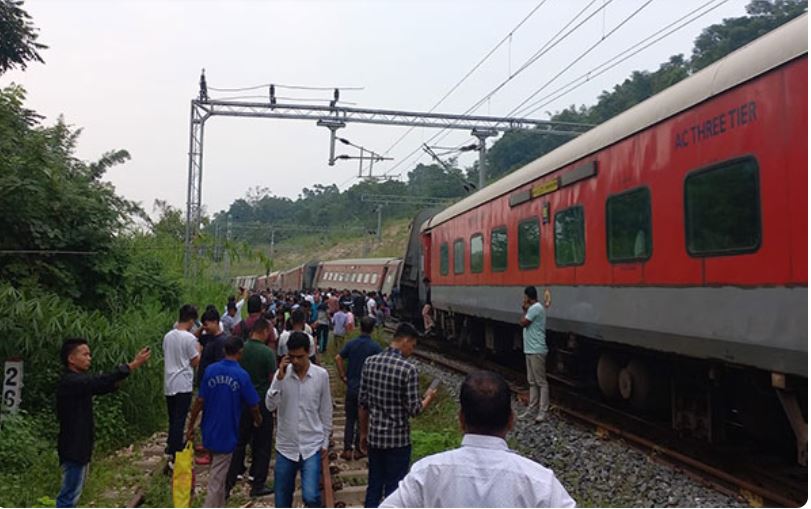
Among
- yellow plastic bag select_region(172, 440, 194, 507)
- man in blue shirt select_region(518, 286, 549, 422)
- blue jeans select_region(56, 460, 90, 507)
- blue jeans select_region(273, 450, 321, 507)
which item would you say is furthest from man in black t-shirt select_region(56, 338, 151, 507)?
man in blue shirt select_region(518, 286, 549, 422)

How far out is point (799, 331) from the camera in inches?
193

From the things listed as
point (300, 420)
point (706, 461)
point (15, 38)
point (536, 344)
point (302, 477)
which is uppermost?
point (15, 38)

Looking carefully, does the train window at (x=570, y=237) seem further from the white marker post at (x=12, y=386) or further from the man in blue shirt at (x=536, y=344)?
the white marker post at (x=12, y=386)

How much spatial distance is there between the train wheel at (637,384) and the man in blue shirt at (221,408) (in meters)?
4.48

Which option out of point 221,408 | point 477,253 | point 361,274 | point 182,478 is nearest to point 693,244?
point 221,408

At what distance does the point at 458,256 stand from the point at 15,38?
28.5ft

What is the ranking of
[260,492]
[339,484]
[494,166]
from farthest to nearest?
[494,166] → [339,484] → [260,492]

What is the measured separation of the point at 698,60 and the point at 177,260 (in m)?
33.7

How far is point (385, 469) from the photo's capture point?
5129 mm

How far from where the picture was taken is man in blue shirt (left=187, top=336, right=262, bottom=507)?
17.6ft

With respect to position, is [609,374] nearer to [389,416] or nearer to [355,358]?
[355,358]

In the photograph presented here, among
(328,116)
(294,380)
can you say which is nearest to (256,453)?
(294,380)

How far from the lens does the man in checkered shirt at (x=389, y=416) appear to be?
5039 mm

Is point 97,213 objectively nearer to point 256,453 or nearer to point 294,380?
point 256,453
